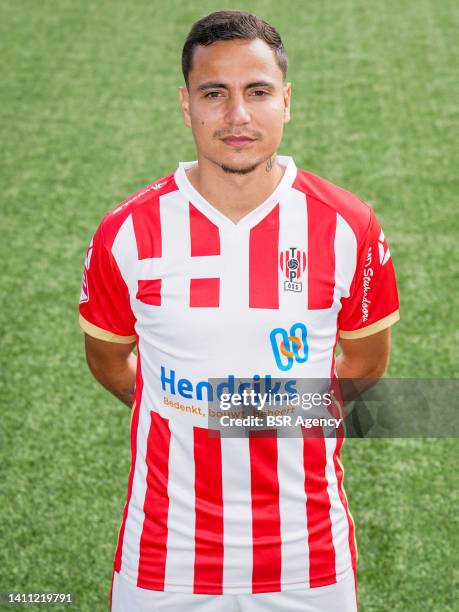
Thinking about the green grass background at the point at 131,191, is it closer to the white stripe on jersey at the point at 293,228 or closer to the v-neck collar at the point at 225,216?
the white stripe on jersey at the point at 293,228

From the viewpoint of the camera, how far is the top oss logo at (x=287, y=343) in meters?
1.77

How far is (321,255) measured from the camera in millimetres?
1797

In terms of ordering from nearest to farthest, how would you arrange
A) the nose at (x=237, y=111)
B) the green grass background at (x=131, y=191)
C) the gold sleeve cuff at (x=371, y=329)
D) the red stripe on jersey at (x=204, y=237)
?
the nose at (x=237, y=111) < the red stripe on jersey at (x=204, y=237) < the gold sleeve cuff at (x=371, y=329) < the green grass background at (x=131, y=191)

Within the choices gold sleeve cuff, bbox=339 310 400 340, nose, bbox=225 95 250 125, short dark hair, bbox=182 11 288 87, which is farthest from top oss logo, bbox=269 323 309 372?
short dark hair, bbox=182 11 288 87

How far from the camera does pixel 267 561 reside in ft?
5.94

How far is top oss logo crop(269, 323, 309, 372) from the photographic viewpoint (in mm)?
1771

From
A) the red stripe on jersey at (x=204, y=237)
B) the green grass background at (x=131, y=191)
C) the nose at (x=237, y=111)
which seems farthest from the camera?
the green grass background at (x=131, y=191)

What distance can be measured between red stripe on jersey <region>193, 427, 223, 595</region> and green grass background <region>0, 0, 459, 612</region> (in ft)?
3.87

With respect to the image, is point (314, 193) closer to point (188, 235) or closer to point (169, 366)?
point (188, 235)

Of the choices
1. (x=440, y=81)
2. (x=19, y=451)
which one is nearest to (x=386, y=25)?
(x=440, y=81)

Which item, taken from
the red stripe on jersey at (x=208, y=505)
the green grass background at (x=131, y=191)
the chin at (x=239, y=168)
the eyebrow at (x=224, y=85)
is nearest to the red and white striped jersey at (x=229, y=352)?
the red stripe on jersey at (x=208, y=505)

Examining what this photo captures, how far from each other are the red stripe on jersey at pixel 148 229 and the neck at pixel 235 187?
0.37ft

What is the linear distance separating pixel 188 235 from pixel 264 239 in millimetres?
166

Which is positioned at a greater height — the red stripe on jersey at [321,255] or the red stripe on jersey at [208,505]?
the red stripe on jersey at [321,255]
